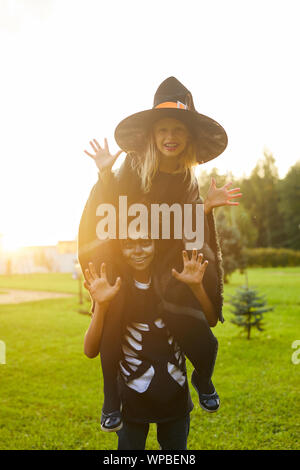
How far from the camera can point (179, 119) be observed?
7.16ft

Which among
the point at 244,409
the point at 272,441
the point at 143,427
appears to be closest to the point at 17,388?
the point at 244,409

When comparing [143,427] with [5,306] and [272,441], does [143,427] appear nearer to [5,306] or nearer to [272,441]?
[272,441]

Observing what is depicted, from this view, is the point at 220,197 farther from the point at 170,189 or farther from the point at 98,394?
the point at 98,394

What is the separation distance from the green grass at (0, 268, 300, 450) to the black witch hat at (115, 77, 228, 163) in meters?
4.09

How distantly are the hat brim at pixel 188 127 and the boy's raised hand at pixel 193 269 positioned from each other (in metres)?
0.68

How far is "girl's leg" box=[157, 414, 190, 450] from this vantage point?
227cm

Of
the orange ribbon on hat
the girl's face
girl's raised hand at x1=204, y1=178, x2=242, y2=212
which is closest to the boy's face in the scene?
girl's raised hand at x1=204, y1=178, x2=242, y2=212

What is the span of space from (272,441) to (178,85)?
469 centimetres

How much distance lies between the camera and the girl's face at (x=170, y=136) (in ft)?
7.18

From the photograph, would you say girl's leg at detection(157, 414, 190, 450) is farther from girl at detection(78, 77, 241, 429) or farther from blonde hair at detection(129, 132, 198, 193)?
blonde hair at detection(129, 132, 198, 193)

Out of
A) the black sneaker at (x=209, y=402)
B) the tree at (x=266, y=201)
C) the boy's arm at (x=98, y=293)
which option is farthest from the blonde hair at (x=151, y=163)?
the tree at (x=266, y=201)

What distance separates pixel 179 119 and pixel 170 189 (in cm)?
41

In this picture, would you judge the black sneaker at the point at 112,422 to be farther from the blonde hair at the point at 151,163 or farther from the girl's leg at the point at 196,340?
the blonde hair at the point at 151,163

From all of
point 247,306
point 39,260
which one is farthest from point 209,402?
point 39,260
